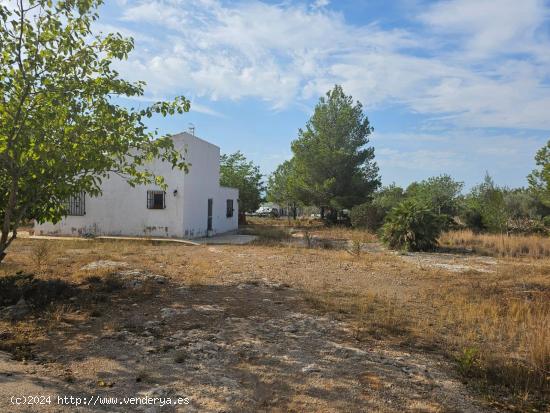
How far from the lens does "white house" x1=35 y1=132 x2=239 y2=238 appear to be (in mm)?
18484

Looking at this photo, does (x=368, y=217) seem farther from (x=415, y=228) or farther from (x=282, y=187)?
(x=282, y=187)

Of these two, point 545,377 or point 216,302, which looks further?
point 216,302

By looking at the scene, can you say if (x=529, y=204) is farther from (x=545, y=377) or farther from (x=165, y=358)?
(x=165, y=358)

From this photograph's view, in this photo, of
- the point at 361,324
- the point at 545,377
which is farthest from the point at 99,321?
the point at 545,377

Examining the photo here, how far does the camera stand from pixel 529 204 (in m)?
33.8

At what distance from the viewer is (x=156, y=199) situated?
18812 millimetres

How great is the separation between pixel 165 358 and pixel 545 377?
4.26m

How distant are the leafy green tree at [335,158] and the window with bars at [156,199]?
42.4ft

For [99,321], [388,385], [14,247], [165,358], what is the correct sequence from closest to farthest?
[388,385] → [165,358] → [99,321] → [14,247]

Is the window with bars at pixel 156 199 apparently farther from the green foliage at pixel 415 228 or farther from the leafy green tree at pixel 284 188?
the leafy green tree at pixel 284 188

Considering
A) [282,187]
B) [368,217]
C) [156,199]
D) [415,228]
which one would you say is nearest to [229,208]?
[156,199]

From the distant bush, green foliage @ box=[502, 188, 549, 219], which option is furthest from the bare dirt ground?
green foliage @ box=[502, 188, 549, 219]

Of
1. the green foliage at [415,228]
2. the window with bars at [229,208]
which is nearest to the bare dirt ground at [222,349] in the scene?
the green foliage at [415,228]

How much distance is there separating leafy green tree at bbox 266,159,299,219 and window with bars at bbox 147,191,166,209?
13495mm
